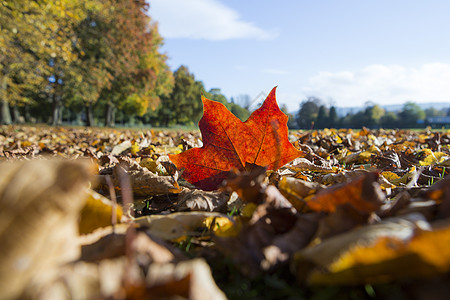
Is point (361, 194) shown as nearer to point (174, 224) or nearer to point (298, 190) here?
point (298, 190)

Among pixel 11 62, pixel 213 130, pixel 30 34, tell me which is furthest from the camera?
pixel 11 62

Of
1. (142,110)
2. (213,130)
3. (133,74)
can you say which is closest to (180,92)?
(142,110)

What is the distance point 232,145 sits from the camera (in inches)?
51.6

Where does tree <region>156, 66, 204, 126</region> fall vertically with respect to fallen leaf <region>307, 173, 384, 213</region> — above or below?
above

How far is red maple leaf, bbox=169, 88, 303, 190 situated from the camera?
1.23 m

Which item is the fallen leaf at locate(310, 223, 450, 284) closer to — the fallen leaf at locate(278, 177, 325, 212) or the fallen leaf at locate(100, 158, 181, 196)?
the fallen leaf at locate(278, 177, 325, 212)

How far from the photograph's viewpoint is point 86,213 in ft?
2.79

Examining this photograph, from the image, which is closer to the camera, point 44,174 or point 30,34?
point 44,174

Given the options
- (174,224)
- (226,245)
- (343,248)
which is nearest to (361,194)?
(343,248)

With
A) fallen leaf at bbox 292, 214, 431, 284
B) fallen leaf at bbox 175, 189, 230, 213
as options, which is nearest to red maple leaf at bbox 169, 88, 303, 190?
fallen leaf at bbox 175, 189, 230, 213

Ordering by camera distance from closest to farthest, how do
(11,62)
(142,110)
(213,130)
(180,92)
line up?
(213,130) → (11,62) → (142,110) → (180,92)

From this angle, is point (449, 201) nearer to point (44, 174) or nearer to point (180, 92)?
point (44, 174)

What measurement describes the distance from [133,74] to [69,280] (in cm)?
3113

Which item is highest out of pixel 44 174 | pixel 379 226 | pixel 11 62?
pixel 11 62
